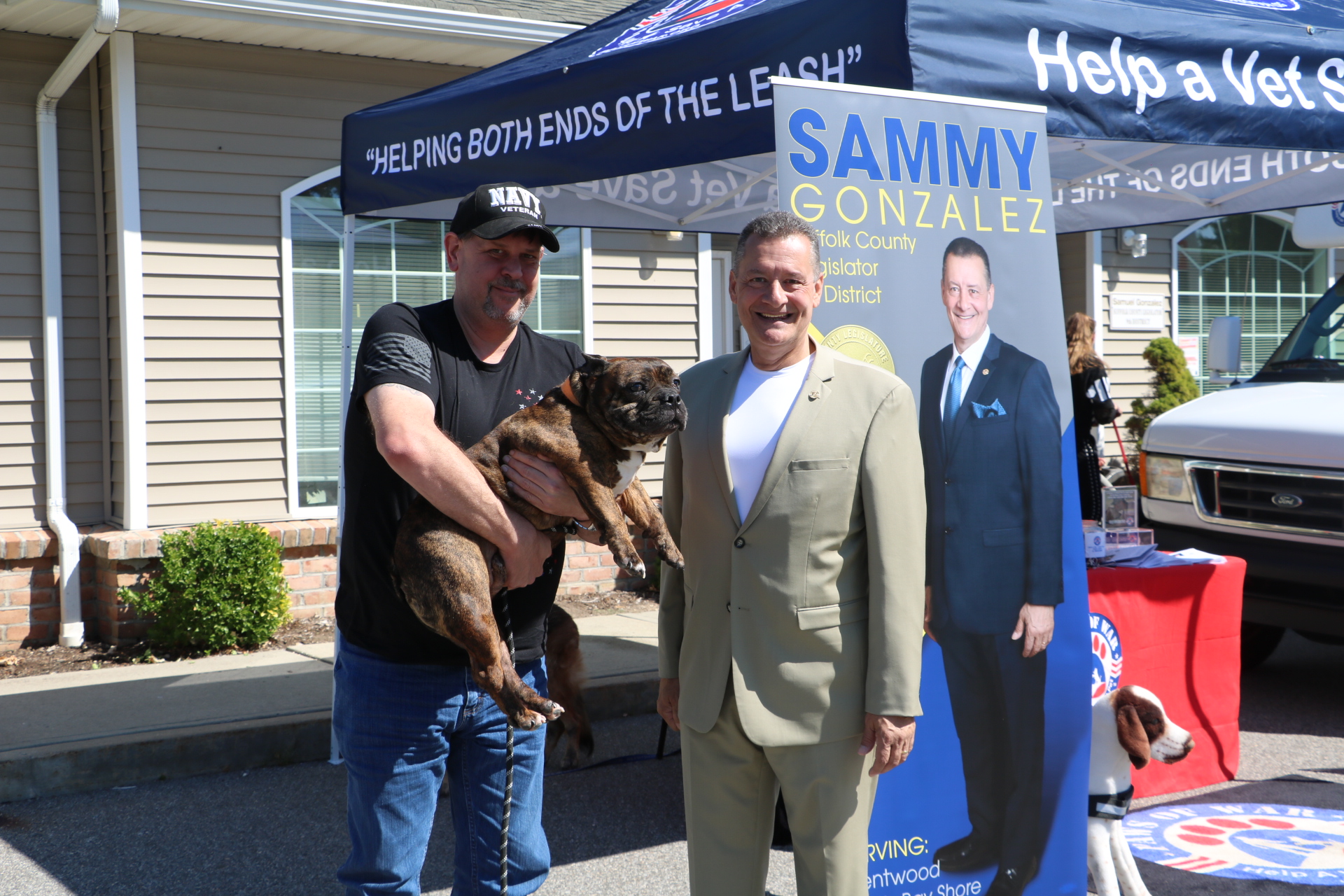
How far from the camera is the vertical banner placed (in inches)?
123

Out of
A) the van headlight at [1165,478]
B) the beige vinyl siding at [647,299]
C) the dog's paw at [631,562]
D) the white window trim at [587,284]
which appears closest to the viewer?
the dog's paw at [631,562]

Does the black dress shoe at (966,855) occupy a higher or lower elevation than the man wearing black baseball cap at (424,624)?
lower

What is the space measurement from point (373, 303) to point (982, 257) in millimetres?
5692

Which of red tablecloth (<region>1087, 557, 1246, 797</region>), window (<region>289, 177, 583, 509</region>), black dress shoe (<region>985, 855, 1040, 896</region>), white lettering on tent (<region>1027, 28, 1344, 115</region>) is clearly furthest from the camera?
window (<region>289, 177, 583, 509</region>)

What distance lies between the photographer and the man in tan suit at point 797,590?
2.47 m

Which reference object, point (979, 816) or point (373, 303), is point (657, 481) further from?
point (979, 816)

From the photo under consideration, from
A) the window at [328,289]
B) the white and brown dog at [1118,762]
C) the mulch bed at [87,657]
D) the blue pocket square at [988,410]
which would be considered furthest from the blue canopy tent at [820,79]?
the mulch bed at [87,657]

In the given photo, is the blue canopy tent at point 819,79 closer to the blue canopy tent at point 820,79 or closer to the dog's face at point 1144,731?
the blue canopy tent at point 820,79

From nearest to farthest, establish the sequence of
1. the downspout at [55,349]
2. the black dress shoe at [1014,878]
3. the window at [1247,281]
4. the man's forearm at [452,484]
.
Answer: the man's forearm at [452,484]
the black dress shoe at [1014,878]
the downspout at [55,349]
the window at [1247,281]

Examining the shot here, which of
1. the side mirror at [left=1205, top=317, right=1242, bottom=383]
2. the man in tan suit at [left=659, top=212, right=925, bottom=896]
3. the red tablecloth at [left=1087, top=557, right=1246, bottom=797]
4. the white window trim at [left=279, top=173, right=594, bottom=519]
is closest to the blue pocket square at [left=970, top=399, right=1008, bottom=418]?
the man in tan suit at [left=659, top=212, right=925, bottom=896]

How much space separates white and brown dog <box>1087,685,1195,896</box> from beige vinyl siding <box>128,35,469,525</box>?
18.8 feet

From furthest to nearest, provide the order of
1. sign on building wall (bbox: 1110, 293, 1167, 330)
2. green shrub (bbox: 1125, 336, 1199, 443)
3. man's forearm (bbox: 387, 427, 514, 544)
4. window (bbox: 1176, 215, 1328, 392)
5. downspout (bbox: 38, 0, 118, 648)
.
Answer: window (bbox: 1176, 215, 1328, 392) < sign on building wall (bbox: 1110, 293, 1167, 330) < green shrub (bbox: 1125, 336, 1199, 443) < downspout (bbox: 38, 0, 118, 648) < man's forearm (bbox: 387, 427, 514, 544)

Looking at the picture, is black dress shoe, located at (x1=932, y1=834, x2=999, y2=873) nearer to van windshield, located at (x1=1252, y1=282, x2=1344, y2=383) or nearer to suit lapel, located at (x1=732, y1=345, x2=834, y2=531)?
suit lapel, located at (x1=732, y1=345, x2=834, y2=531)

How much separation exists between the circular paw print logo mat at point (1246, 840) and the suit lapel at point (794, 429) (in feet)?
8.76
